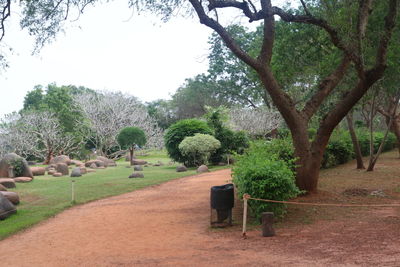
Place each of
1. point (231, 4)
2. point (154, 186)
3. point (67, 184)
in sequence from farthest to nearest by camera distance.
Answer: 1. point (67, 184)
2. point (154, 186)
3. point (231, 4)

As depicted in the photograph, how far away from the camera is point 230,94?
1581 inches


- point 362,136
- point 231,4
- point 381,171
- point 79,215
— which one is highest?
point 231,4

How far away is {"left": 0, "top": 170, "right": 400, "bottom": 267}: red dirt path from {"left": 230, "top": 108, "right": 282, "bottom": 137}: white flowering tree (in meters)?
23.7

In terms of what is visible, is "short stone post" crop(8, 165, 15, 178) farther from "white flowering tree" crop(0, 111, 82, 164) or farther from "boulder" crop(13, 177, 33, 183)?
"white flowering tree" crop(0, 111, 82, 164)

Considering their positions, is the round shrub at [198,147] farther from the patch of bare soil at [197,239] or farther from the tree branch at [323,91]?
the tree branch at [323,91]

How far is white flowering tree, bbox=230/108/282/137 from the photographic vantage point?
34156 mm

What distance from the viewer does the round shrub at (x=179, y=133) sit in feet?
78.1

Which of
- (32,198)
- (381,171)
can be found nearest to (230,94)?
(381,171)

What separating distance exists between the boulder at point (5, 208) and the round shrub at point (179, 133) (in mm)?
13306

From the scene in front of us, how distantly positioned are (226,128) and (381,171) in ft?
33.9

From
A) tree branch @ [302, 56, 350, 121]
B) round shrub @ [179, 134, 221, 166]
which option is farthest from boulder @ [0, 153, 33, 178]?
tree branch @ [302, 56, 350, 121]

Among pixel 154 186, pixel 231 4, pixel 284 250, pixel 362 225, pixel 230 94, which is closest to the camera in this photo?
pixel 284 250

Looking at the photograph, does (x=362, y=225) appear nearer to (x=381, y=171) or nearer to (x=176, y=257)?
(x=176, y=257)

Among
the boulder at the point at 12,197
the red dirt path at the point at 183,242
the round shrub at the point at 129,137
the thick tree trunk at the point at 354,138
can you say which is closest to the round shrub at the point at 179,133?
the round shrub at the point at 129,137
